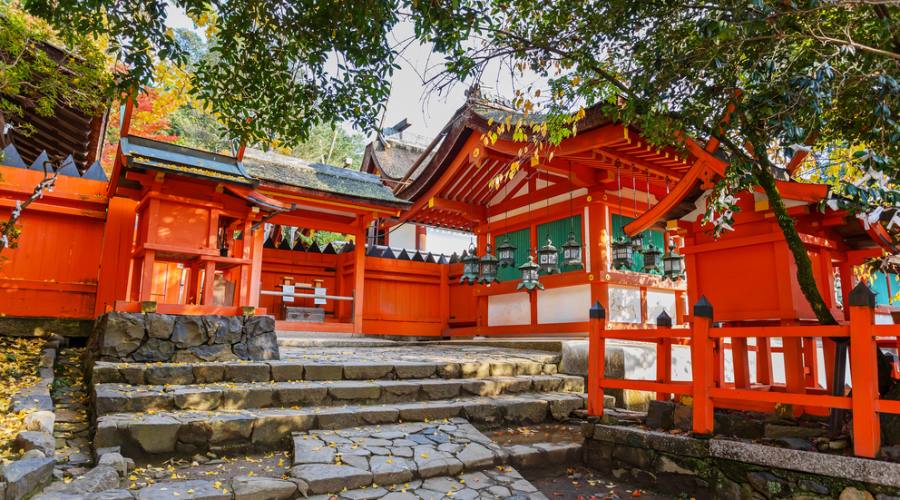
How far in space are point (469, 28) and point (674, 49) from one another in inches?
79.3

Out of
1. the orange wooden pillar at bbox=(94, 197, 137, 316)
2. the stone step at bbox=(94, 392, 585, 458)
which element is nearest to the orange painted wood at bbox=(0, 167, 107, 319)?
the orange wooden pillar at bbox=(94, 197, 137, 316)

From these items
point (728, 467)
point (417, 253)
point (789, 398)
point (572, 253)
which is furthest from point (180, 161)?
point (417, 253)

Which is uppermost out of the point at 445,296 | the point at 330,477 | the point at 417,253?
the point at 417,253

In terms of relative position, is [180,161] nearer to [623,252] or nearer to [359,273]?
[359,273]

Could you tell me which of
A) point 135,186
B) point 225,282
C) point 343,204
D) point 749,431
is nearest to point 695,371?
point 749,431

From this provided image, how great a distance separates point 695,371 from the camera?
183 inches

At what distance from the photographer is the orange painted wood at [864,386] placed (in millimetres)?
3652

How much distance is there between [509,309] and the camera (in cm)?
1209

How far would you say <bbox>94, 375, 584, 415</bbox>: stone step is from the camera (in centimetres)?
505

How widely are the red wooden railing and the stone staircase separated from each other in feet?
4.95

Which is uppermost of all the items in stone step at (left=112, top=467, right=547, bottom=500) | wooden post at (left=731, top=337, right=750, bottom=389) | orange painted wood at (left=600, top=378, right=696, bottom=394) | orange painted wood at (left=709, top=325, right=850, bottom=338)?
orange painted wood at (left=709, top=325, right=850, bottom=338)

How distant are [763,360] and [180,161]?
26.2ft

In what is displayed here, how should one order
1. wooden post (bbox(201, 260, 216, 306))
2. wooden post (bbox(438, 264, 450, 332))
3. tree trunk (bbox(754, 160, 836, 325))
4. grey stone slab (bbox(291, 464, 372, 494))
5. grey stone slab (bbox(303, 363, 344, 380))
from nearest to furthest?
1. grey stone slab (bbox(291, 464, 372, 494))
2. tree trunk (bbox(754, 160, 836, 325))
3. grey stone slab (bbox(303, 363, 344, 380))
4. wooden post (bbox(201, 260, 216, 306))
5. wooden post (bbox(438, 264, 450, 332))

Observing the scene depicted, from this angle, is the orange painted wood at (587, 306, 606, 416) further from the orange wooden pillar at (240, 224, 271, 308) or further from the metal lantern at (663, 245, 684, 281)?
the orange wooden pillar at (240, 224, 271, 308)
